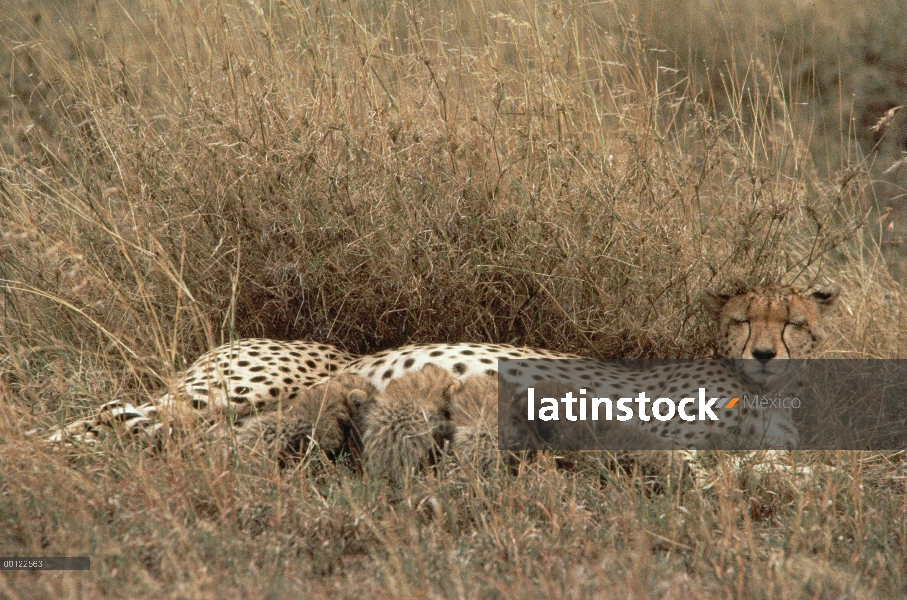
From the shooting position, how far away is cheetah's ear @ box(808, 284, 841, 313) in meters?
3.07

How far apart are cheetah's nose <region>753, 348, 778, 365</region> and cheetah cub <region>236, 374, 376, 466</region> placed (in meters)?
1.26

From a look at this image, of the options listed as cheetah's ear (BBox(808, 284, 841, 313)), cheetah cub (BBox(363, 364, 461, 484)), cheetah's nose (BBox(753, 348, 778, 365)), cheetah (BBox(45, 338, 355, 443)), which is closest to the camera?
cheetah cub (BBox(363, 364, 461, 484))

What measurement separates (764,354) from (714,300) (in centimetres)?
30

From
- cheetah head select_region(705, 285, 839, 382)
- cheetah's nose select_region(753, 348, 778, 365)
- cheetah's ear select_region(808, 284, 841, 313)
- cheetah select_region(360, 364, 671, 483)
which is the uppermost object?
cheetah's ear select_region(808, 284, 841, 313)

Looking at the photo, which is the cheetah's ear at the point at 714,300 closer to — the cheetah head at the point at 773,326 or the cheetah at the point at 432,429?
the cheetah head at the point at 773,326

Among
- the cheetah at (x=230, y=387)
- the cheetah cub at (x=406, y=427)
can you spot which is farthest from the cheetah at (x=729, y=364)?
the cheetah cub at (x=406, y=427)

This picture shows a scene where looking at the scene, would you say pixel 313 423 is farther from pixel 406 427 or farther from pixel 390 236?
pixel 390 236

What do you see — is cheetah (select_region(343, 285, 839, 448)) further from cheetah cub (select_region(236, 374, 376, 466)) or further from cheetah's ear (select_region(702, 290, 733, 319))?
cheetah cub (select_region(236, 374, 376, 466))

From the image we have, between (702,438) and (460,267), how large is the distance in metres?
1.02

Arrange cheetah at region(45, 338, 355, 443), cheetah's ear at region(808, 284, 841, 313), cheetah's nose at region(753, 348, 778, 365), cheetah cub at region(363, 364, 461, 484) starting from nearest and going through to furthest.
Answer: cheetah cub at region(363, 364, 461, 484) < cheetah at region(45, 338, 355, 443) < cheetah's nose at region(753, 348, 778, 365) < cheetah's ear at region(808, 284, 841, 313)

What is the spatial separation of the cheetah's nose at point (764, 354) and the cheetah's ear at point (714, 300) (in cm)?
26

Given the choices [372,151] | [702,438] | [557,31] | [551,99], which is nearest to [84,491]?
[372,151]

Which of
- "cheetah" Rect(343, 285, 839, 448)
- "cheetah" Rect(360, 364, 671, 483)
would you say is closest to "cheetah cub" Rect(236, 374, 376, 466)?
"cheetah" Rect(360, 364, 671, 483)

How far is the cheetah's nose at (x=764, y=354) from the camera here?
9.71 feet
